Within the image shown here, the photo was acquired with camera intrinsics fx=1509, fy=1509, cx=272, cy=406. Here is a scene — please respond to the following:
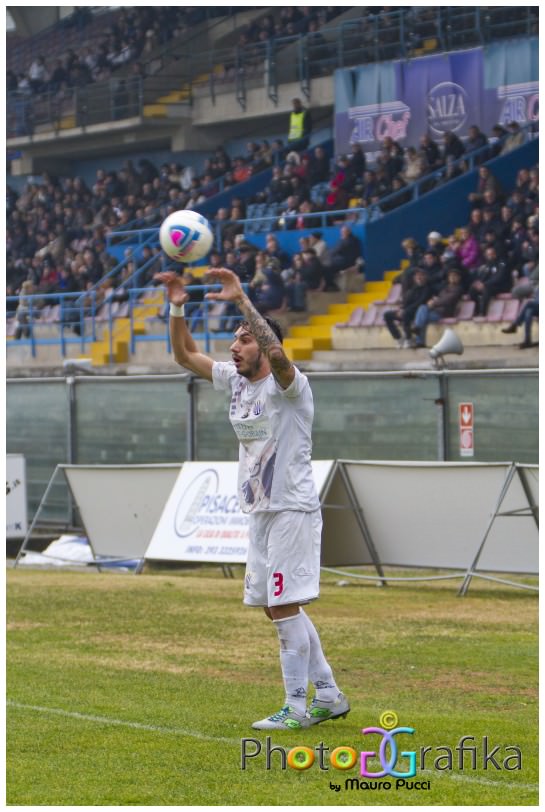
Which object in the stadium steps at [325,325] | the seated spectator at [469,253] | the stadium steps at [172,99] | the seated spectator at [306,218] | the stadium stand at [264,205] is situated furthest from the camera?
the stadium steps at [172,99]

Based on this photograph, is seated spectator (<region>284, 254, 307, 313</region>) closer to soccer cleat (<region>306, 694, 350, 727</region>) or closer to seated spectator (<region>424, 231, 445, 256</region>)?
seated spectator (<region>424, 231, 445, 256</region>)

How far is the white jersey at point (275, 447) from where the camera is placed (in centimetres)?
817

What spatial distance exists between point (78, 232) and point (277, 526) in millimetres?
32163

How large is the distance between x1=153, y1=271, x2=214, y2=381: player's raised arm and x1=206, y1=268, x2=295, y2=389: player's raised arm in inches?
22.7

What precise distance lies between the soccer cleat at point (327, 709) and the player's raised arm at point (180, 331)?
1.95m

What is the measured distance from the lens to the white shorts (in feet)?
26.6

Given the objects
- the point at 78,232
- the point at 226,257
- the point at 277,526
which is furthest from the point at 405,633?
the point at 78,232

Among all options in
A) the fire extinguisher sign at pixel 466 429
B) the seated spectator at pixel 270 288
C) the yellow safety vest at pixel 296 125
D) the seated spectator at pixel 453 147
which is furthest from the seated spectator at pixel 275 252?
the fire extinguisher sign at pixel 466 429

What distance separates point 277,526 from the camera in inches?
322

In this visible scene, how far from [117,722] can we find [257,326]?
2422mm

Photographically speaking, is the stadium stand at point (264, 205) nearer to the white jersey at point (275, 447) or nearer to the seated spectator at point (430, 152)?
the seated spectator at point (430, 152)

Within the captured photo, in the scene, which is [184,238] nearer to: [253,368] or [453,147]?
[253,368]

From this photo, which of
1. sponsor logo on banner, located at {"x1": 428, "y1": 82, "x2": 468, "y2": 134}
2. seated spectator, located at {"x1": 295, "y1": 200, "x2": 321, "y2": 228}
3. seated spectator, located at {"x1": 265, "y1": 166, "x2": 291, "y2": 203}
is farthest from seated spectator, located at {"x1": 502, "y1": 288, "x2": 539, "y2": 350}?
seated spectator, located at {"x1": 265, "y1": 166, "x2": 291, "y2": 203}

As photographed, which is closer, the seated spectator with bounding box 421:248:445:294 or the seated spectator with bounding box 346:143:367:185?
the seated spectator with bounding box 421:248:445:294
